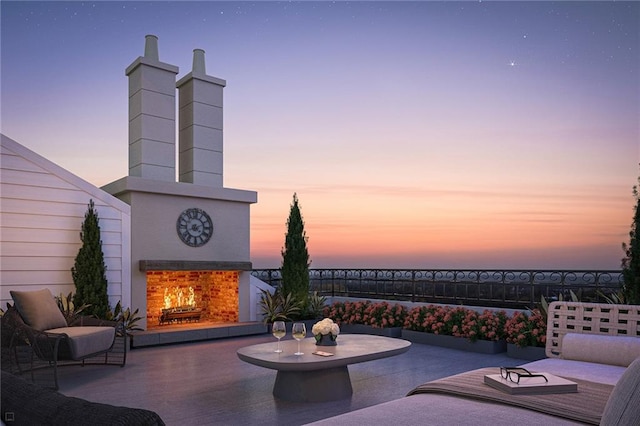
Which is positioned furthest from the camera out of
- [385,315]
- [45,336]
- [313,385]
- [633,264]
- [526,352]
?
[385,315]

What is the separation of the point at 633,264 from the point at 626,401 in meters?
5.30

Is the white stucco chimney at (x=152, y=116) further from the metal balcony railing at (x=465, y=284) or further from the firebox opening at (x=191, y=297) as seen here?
the metal balcony railing at (x=465, y=284)

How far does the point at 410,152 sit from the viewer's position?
9.78 meters

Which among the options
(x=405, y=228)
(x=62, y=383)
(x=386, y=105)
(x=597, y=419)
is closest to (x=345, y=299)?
(x=405, y=228)

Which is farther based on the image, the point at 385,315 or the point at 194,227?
the point at 194,227

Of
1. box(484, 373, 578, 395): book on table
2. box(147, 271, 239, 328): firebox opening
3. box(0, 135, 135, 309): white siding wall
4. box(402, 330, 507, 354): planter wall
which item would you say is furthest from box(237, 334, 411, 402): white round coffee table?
box(147, 271, 239, 328): firebox opening

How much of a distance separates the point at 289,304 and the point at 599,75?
653 cm

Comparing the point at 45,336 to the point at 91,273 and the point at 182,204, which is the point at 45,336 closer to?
the point at 91,273

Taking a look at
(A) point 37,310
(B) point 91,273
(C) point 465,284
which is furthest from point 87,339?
(C) point 465,284

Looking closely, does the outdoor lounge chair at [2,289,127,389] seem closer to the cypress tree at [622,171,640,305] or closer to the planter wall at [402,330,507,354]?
the planter wall at [402,330,507,354]

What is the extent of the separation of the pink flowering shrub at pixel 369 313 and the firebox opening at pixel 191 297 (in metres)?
1.96

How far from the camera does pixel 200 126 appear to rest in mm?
10227

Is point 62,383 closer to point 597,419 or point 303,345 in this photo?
point 303,345

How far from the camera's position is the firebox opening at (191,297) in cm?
954
